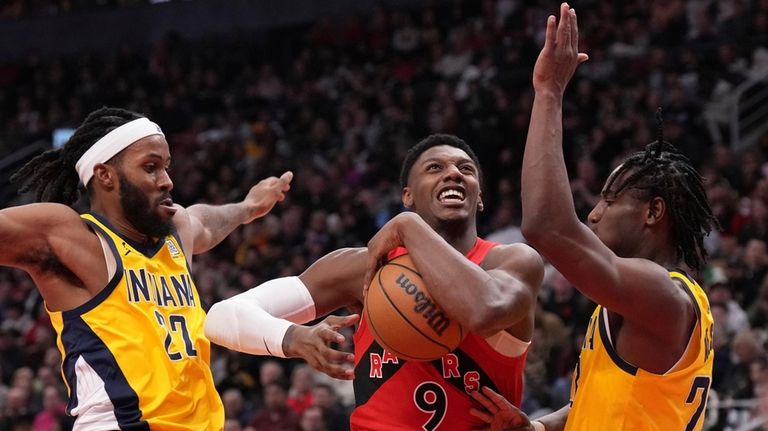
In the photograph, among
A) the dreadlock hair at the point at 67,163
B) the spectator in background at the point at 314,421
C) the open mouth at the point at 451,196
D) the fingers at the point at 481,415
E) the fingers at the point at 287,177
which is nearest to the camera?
the fingers at the point at 481,415

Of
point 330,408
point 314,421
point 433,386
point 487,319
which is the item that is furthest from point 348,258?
point 330,408

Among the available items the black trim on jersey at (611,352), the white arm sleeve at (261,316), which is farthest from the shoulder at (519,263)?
the white arm sleeve at (261,316)

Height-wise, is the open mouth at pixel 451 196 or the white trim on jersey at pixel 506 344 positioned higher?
the open mouth at pixel 451 196

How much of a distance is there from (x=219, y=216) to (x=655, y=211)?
2.36m

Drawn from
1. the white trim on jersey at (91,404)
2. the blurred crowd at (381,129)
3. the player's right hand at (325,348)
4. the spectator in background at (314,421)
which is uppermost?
the player's right hand at (325,348)

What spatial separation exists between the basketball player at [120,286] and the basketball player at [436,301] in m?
0.31

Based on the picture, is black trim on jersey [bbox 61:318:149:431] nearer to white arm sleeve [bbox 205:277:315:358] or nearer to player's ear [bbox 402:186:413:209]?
white arm sleeve [bbox 205:277:315:358]

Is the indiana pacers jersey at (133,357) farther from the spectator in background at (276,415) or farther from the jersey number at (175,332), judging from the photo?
the spectator in background at (276,415)

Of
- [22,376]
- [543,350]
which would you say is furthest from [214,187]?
[543,350]

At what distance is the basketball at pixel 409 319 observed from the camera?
3.66m

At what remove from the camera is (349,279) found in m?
4.25

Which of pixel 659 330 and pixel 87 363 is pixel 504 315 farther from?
pixel 87 363

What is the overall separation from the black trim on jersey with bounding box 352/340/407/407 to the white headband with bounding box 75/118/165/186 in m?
1.42

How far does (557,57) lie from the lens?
339 centimetres
